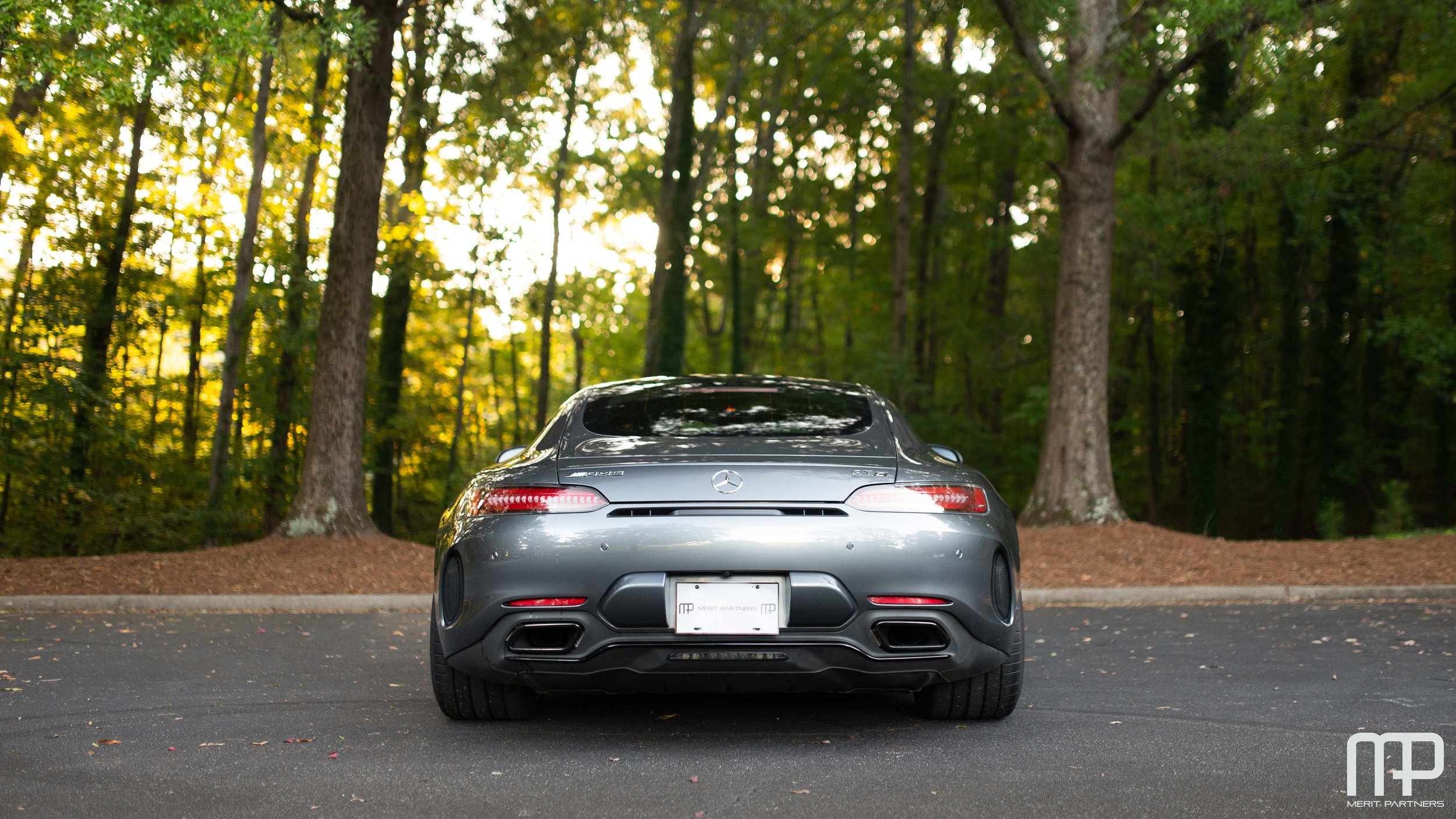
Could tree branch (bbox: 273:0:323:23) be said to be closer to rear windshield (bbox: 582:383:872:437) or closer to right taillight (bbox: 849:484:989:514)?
rear windshield (bbox: 582:383:872:437)

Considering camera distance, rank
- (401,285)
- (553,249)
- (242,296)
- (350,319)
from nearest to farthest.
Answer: (350,319) → (242,296) → (401,285) → (553,249)

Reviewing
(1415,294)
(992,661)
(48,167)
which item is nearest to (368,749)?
(992,661)

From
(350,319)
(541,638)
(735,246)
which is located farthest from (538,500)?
(735,246)

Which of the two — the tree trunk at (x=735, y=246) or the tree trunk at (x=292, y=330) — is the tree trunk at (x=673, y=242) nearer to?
the tree trunk at (x=735, y=246)

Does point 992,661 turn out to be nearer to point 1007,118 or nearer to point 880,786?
point 880,786

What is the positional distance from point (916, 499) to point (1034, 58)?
35.5 ft

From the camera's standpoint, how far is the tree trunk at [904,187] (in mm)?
27766

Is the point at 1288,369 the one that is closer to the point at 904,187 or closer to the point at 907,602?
the point at 904,187

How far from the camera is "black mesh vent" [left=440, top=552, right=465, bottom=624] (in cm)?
445

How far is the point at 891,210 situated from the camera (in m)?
33.6

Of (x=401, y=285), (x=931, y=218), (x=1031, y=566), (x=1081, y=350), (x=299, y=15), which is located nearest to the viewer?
(x=1031, y=566)

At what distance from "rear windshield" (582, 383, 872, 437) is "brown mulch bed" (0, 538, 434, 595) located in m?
4.51

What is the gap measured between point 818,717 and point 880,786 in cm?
123

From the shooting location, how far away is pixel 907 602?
13.8ft
